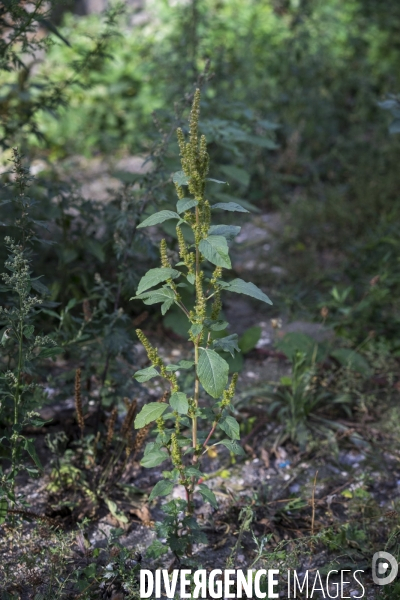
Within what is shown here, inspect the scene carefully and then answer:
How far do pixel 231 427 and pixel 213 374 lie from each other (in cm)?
22

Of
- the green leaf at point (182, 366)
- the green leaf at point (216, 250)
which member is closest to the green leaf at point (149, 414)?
the green leaf at point (182, 366)

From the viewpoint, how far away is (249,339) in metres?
3.53

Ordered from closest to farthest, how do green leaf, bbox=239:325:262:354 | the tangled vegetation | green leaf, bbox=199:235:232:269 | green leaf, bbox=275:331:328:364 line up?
green leaf, bbox=199:235:232:269
the tangled vegetation
green leaf, bbox=275:331:328:364
green leaf, bbox=239:325:262:354

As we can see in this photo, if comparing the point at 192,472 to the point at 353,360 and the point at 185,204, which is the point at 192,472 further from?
the point at 353,360

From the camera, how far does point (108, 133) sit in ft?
20.5

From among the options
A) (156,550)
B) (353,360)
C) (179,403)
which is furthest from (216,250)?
(353,360)

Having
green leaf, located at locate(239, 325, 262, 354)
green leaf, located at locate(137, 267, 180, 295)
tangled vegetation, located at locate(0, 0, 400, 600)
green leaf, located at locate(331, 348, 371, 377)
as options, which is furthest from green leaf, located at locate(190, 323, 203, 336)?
green leaf, located at locate(239, 325, 262, 354)

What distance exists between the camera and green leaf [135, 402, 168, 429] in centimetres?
207

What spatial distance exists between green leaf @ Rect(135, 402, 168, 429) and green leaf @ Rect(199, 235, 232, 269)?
48cm

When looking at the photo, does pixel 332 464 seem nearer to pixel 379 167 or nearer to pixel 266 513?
pixel 266 513

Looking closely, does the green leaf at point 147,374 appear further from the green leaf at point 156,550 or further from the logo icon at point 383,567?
the logo icon at point 383,567

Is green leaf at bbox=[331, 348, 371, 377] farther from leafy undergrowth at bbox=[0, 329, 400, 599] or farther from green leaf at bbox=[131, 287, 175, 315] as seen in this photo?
green leaf at bbox=[131, 287, 175, 315]

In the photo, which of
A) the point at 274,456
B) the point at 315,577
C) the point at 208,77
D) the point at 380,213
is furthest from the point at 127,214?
the point at 380,213

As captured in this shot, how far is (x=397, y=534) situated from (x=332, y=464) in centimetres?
60
